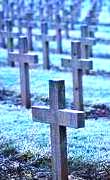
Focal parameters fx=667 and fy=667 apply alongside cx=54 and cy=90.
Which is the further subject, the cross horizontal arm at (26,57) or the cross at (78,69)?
the cross horizontal arm at (26,57)

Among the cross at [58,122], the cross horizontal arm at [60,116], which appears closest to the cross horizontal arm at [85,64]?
the cross horizontal arm at [60,116]

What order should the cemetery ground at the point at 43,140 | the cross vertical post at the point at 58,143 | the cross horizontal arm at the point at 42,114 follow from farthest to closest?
the cemetery ground at the point at 43,140, the cross horizontal arm at the point at 42,114, the cross vertical post at the point at 58,143

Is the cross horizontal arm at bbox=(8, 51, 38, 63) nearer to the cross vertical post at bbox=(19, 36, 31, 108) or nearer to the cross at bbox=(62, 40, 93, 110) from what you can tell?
the cross vertical post at bbox=(19, 36, 31, 108)

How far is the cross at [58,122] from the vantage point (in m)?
5.82

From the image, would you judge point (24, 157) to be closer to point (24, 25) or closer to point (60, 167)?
point (60, 167)

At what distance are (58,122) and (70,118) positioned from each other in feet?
0.64

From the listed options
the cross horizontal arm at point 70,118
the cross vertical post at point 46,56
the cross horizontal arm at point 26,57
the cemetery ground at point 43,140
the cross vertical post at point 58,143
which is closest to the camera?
the cross horizontal arm at point 70,118

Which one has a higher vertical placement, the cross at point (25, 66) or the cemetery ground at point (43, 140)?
the cross at point (25, 66)

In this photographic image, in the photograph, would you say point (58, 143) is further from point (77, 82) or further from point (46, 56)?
point (46, 56)

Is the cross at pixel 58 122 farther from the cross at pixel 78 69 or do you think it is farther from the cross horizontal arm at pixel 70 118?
the cross at pixel 78 69

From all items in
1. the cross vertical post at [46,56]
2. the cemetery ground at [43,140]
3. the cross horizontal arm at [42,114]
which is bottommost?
the cemetery ground at [43,140]

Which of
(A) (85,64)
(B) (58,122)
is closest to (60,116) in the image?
(B) (58,122)

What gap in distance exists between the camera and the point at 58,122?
5949mm

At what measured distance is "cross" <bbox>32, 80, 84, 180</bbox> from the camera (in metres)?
5.82
